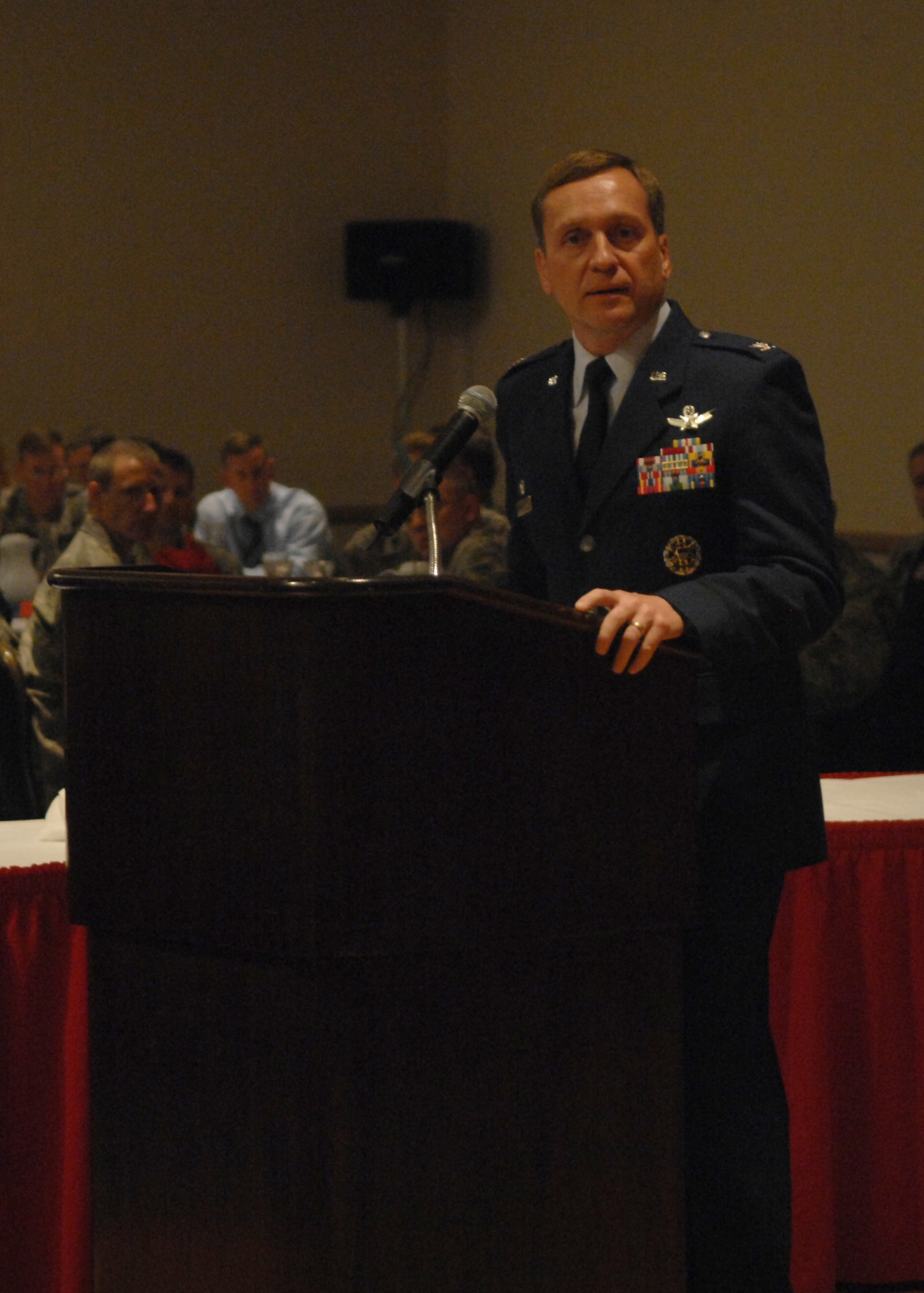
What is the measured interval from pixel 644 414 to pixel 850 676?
2754 mm

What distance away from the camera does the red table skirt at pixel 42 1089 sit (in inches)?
82.1

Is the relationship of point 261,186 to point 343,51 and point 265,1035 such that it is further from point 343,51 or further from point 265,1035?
point 265,1035

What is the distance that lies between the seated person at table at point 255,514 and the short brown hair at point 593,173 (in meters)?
5.48

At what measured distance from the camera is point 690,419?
172 cm

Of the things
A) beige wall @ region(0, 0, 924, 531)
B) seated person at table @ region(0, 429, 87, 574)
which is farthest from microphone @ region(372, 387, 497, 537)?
seated person at table @ region(0, 429, 87, 574)

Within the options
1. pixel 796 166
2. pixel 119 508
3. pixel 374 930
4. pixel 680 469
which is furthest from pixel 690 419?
pixel 796 166

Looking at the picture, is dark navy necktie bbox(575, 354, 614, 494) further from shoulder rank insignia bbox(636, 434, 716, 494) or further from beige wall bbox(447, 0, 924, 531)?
beige wall bbox(447, 0, 924, 531)

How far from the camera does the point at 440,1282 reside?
1.38 metres

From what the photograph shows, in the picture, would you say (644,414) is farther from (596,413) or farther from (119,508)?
(119,508)

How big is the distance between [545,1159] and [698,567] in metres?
0.62

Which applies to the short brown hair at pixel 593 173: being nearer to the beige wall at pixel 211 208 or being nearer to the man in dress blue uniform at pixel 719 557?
the man in dress blue uniform at pixel 719 557

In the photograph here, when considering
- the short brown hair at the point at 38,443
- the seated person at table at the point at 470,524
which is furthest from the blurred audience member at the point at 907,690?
the short brown hair at the point at 38,443

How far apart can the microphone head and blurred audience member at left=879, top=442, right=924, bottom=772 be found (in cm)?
287

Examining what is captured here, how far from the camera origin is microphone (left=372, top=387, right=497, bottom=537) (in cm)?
153
